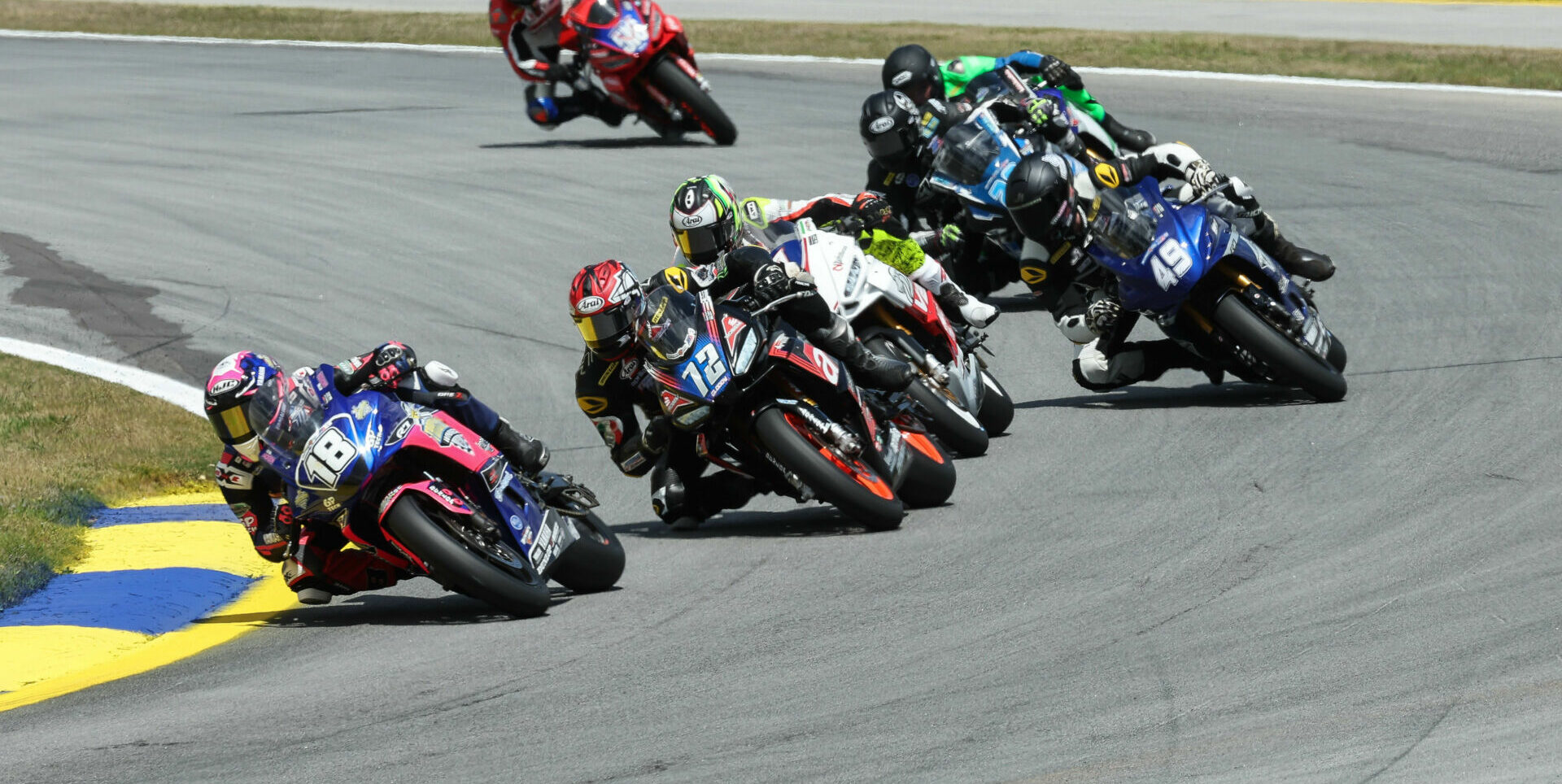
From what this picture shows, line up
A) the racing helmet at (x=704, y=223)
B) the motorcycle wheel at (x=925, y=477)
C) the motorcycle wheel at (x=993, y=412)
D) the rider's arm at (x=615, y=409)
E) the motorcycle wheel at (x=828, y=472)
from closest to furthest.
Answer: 1. the motorcycle wheel at (x=828, y=472)
2. the motorcycle wheel at (x=925, y=477)
3. the rider's arm at (x=615, y=409)
4. the racing helmet at (x=704, y=223)
5. the motorcycle wheel at (x=993, y=412)

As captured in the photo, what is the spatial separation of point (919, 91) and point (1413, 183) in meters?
4.83

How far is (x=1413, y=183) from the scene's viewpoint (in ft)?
52.0

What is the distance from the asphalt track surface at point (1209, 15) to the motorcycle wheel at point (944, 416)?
1450 centimetres

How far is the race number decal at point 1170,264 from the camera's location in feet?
31.7

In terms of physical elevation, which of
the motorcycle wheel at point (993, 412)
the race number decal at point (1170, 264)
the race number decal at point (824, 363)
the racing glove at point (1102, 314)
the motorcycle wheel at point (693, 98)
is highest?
the race number decal at point (824, 363)

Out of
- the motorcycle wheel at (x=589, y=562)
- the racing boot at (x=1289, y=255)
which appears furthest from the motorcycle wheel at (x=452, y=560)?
the racing boot at (x=1289, y=255)

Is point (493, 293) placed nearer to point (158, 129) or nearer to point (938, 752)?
point (158, 129)

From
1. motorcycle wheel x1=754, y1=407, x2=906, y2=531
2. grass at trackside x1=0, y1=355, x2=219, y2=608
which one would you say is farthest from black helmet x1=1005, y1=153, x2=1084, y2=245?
grass at trackside x1=0, y1=355, x2=219, y2=608

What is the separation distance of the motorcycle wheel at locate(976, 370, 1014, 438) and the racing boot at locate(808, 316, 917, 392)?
1440 mm

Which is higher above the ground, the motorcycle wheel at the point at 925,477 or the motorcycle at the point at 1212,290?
the motorcycle at the point at 1212,290

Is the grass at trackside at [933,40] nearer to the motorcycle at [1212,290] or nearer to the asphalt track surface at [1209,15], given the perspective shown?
the asphalt track surface at [1209,15]

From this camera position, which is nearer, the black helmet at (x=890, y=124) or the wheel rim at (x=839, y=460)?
the wheel rim at (x=839, y=460)

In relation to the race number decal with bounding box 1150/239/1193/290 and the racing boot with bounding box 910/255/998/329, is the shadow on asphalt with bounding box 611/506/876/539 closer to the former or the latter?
the racing boot with bounding box 910/255/998/329

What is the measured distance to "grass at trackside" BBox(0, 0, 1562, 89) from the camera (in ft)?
68.0
